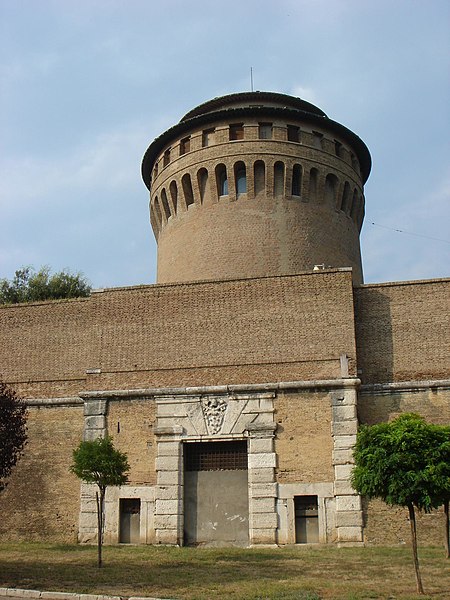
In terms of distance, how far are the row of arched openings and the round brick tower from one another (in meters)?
0.03

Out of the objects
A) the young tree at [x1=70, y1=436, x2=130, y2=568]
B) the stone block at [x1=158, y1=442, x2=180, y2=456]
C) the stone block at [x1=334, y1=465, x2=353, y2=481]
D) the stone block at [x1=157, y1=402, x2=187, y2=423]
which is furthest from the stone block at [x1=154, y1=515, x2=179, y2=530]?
the stone block at [x1=334, y1=465, x2=353, y2=481]

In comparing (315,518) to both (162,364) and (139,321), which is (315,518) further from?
(139,321)

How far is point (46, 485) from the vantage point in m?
19.5

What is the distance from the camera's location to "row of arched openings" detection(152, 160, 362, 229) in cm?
2422

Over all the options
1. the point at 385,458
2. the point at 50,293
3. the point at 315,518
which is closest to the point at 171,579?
the point at 385,458

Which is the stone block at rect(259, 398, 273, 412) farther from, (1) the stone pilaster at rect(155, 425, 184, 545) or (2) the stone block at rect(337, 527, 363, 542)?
(2) the stone block at rect(337, 527, 363, 542)

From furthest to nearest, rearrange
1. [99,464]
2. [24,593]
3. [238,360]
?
[238,360]
[99,464]
[24,593]

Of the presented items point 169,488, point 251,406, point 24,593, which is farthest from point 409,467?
point 169,488

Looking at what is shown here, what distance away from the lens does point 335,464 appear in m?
17.8

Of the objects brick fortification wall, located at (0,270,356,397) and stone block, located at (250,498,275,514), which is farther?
brick fortification wall, located at (0,270,356,397)

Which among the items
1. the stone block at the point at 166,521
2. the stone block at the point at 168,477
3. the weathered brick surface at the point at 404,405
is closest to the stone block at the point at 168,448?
the stone block at the point at 168,477

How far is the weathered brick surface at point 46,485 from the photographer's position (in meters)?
19.1

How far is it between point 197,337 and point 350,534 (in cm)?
642

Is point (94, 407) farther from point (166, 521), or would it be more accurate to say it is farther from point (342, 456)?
point (342, 456)
